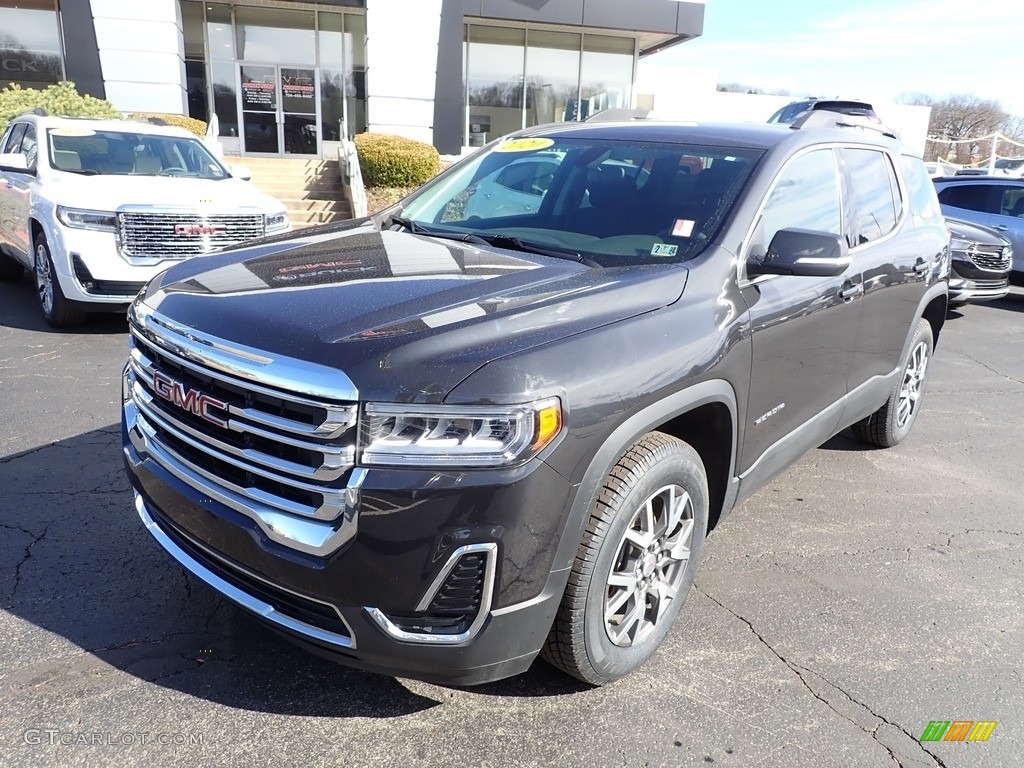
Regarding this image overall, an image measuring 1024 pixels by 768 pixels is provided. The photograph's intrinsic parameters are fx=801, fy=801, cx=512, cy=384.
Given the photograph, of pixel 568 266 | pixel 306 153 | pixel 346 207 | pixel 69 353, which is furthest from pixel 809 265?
pixel 306 153

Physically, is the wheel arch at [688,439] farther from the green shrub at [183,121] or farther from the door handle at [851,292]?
the green shrub at [183,121]

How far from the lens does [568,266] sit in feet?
9.73

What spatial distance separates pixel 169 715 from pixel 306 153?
19.5 metres

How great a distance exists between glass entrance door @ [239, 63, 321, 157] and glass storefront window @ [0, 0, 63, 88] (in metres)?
4.11

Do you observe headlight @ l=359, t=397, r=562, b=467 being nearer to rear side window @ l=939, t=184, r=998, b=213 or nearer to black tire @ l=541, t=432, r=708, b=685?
black tire @ l=541, t=432, r=708, b=685

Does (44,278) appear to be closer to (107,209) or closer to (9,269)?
(107,209)

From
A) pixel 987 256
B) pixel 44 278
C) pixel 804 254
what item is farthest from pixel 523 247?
pixel 987 256

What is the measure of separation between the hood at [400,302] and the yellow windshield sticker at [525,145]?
3.18ft

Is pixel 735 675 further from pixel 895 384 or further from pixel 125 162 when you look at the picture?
pixel 125 162

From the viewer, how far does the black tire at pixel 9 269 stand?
922 centimetres

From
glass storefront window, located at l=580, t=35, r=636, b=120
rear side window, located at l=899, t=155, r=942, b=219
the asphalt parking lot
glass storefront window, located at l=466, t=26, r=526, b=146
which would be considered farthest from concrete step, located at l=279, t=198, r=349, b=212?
rear side window, located at l=899, t=155, r=942, b=219

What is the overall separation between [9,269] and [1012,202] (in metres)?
13.7

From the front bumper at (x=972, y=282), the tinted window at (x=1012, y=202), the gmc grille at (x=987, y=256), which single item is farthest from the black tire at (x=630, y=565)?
the tinted window at (x=1012, y=202)

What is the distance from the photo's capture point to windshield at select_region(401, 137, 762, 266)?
3.15m
